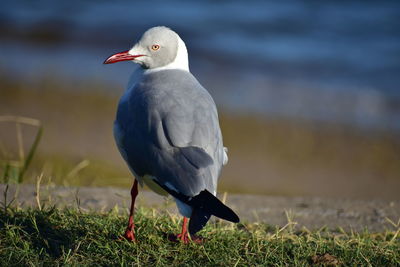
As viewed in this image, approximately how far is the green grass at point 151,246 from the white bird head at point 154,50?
78cm

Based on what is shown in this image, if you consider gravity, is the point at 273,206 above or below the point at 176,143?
below

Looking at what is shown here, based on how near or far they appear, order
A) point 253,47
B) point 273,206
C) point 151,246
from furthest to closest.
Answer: point 253,47, point 273,206, point 151,246

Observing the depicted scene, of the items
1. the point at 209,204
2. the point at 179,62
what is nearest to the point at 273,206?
the point at 179,62

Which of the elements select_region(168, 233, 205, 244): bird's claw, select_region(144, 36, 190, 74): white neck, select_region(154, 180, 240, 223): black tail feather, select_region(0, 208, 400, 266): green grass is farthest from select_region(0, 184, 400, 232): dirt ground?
select_region(154, 180, 240, 223): black tail feather

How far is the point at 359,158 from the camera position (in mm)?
7383

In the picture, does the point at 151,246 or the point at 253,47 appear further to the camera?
the point at 253,47

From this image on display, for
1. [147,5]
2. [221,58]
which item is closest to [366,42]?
[221,58]

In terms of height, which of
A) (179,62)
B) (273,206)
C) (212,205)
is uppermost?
(179,62)

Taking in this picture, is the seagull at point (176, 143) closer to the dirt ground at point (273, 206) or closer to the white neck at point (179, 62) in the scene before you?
the white neck at point (179, 62)

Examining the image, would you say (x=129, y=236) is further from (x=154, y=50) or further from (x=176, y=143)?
(x=154, y=50)

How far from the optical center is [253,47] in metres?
11.8

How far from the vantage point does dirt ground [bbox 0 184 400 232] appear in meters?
4.10

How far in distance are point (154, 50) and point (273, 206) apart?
4.81 feet

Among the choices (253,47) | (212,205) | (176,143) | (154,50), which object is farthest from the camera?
(253,47)
